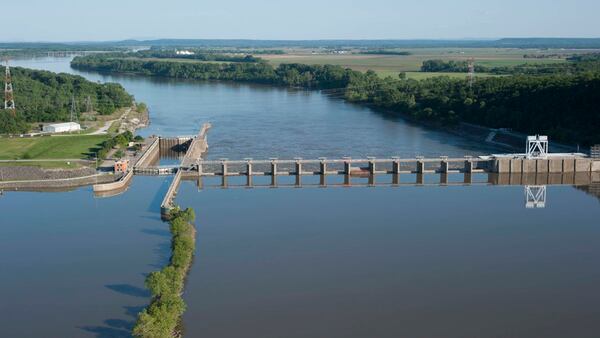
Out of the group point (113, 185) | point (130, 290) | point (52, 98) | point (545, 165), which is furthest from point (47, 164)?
point (52, 98)

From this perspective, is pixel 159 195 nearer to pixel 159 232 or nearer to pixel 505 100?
pixel 159 232

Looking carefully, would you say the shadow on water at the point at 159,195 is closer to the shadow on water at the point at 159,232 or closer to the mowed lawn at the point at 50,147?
the shadow on water at the point at 159,232

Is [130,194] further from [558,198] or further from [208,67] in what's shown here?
[208,67]

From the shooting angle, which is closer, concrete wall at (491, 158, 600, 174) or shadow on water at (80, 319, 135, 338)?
shadow on water at (80, 319, 135, 338)

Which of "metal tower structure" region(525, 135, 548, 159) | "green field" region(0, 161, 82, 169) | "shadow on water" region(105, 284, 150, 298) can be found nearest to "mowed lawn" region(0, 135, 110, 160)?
"green field" region(0, 161, 82, 169)

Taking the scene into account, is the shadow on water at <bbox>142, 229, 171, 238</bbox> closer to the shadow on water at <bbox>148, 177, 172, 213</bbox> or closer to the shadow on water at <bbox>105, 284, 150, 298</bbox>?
the shadow on water at <bbox>148, 177, 172, 213</bbox>

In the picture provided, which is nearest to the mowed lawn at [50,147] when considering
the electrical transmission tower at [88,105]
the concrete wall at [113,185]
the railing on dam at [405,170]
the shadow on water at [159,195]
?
the concrete wall at [113,185]
